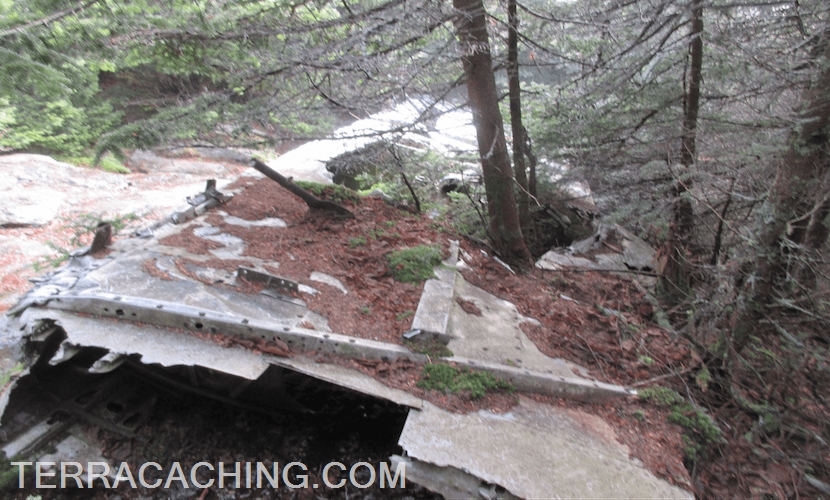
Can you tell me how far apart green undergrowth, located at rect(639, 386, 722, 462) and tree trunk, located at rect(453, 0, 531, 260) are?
11.0 feet

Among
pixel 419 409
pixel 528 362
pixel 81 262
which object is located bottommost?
pixel 528 362

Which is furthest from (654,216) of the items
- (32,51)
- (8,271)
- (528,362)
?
(8,271)

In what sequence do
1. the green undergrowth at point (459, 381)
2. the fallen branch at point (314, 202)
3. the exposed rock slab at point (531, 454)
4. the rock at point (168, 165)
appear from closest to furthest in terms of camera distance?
the exposed rock slab at point (531, 454)
the green undergrowth at point (459, 381)
the fallen branch at point (314, 202)
the rock at point (168, 165)

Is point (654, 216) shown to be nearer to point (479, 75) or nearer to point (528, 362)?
A: point (479, 75)

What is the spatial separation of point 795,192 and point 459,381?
3.46 meters

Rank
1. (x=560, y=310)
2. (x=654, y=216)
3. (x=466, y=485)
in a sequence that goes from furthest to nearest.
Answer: (x=654, y=216) → (x=560, y=310) → (x=466, y=485)

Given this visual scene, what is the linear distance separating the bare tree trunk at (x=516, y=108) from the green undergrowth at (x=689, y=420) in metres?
3.30

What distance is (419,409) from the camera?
137 inches

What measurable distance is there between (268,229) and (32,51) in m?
2.92

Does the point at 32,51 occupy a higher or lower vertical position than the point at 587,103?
higher

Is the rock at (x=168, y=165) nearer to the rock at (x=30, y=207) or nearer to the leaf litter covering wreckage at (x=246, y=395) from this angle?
the rock at (x=30, y=207)

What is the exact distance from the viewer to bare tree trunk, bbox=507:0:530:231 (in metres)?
7.04

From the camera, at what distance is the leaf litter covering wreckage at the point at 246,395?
330cm

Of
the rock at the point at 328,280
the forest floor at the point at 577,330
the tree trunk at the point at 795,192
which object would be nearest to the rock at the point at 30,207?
the forest floor at the point at 577,330
